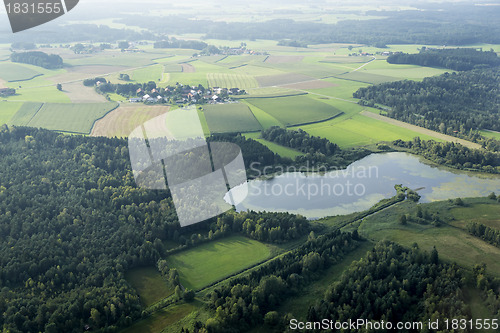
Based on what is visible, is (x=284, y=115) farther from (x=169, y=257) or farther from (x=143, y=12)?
(x=143, y=12)

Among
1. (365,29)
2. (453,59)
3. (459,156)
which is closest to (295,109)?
(459,156)

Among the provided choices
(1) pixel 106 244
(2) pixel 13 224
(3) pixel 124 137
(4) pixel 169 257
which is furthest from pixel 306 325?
(3) pixel 124 137

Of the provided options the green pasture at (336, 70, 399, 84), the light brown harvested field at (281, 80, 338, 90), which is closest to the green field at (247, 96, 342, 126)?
the light brown harvested field at (281, 80, 338, 90)

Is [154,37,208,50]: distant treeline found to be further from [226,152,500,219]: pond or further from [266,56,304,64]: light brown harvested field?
[226,152,500,219]: pond

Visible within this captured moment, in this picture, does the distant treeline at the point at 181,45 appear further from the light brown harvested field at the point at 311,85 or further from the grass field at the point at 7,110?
the grass field at the point at 7,110

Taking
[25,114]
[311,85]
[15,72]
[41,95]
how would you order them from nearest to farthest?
[25,114] < [41,95] < [311,85] < [15,72]

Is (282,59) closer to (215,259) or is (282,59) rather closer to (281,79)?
(281,79)
